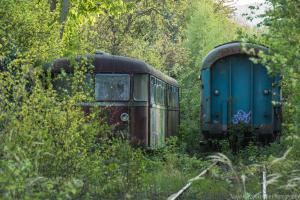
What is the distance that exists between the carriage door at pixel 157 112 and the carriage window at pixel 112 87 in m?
0.84

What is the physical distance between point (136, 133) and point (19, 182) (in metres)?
10.2

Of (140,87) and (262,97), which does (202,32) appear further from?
(140,87)

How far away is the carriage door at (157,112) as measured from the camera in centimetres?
1836

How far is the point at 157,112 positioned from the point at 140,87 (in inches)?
83.8

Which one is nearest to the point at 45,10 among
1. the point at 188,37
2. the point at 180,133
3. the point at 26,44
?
the point at 26,44

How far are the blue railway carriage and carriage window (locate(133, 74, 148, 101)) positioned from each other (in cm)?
197

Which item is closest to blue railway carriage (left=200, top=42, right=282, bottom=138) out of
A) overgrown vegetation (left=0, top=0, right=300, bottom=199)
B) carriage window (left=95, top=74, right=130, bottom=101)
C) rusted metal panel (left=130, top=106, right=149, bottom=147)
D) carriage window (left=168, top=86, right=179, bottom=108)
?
overgrown vegetation (left=0, top=0, right=300, bottom=199)

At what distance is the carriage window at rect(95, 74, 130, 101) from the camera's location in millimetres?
17391

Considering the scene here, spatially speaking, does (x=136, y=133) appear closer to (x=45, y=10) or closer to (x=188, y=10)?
(x=45, y=10)

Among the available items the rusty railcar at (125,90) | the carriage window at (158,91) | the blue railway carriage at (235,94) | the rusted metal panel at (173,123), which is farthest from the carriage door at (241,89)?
the rusted metal panel at (173,123)

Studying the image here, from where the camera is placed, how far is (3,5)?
18000mm

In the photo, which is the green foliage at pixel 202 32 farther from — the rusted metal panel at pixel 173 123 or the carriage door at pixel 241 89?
the carriage door at pixel 241 89

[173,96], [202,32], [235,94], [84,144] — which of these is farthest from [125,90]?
[202,32]

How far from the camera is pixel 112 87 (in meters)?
17.5
